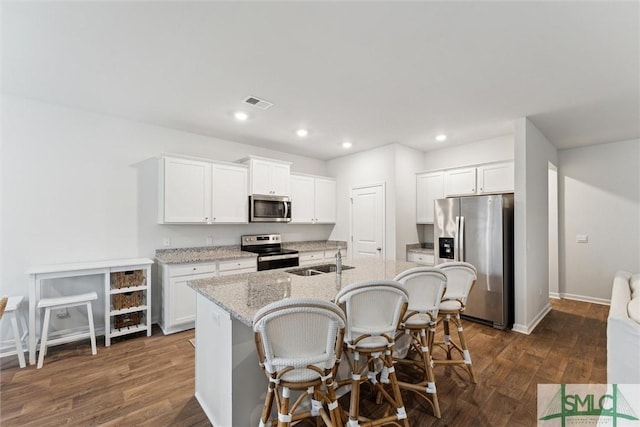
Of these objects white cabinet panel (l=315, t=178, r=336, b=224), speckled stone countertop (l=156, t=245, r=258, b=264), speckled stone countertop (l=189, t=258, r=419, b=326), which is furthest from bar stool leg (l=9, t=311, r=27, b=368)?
white cabinet panel (l=315, t=178, r=336, b=224)

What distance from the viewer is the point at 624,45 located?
2.07 metres

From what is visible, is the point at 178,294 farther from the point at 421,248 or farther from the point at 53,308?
the point at 421,248

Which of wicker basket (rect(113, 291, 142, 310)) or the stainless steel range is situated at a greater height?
the stainless steel range

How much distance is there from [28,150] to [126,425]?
310 cm

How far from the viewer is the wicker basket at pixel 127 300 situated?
3.23m

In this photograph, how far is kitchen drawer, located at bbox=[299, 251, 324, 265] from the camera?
481 centimetres

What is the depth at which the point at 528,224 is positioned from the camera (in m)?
3.62

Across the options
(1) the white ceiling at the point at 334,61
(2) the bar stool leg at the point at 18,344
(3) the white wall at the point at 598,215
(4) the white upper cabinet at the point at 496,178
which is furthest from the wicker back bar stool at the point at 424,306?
(3) the white wall at the point at 598,215

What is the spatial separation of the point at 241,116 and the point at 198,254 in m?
1.99

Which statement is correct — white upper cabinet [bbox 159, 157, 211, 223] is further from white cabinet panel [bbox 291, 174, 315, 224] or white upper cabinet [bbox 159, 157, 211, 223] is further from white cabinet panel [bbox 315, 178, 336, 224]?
white cabinet panel [bbox 315, 178, 336, 224]

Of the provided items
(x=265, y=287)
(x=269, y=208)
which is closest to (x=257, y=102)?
(x=269, y=208)

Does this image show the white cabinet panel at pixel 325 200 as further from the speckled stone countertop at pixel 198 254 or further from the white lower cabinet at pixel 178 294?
the white lower cabinet at pixel 178 294

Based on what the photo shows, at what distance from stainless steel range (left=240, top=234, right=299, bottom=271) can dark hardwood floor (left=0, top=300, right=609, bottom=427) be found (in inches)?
54.7

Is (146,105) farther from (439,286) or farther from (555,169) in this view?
(555,169)
